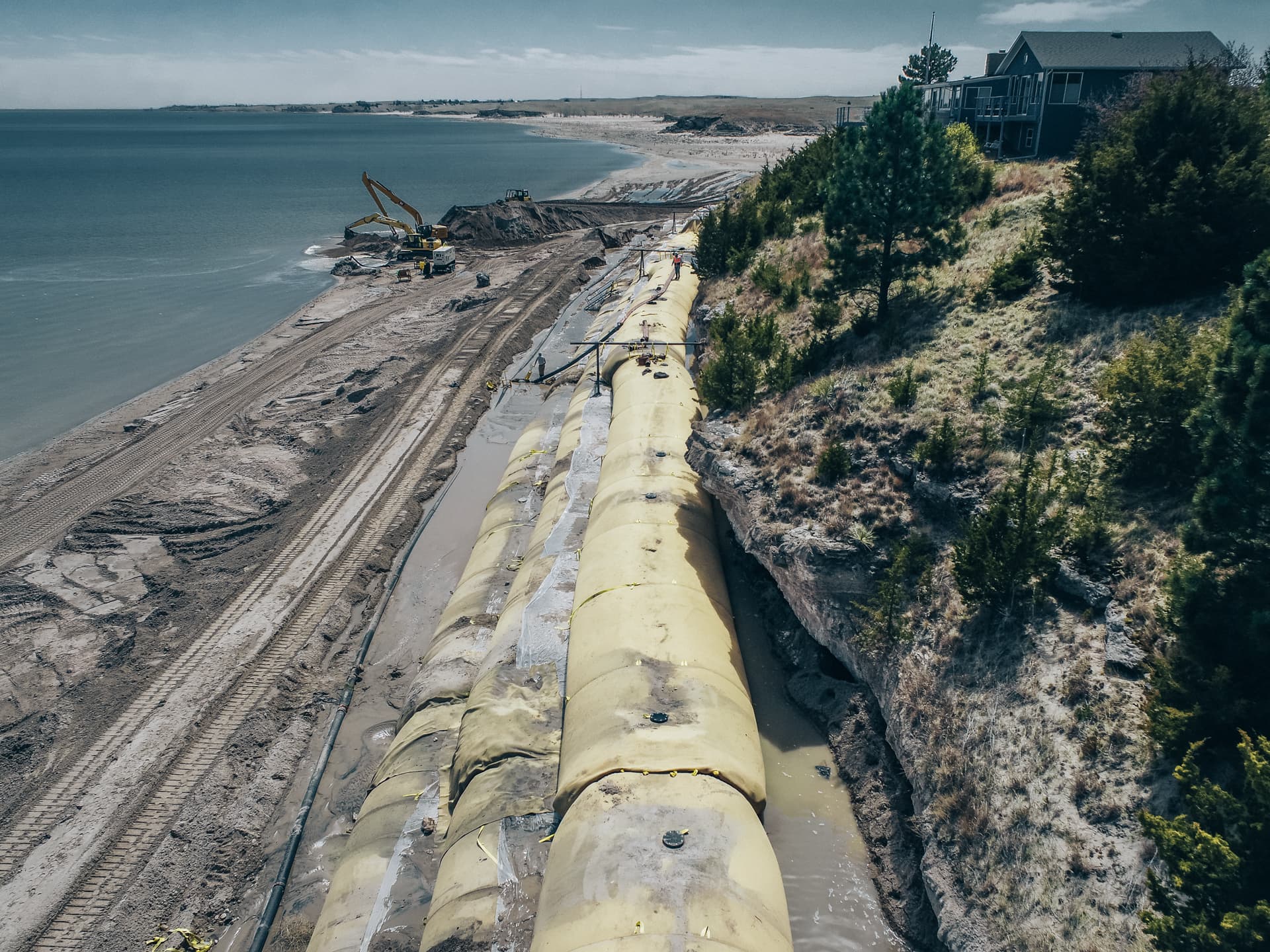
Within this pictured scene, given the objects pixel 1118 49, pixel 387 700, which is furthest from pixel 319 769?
pixel 1118 49

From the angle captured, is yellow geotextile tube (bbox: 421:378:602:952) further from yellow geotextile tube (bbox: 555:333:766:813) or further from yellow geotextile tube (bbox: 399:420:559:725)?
yellow geotextile tube (bbox: 399:420:559:725)

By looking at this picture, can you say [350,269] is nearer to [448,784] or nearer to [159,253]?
[159,253]

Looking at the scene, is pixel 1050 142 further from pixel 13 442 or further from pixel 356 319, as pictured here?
pixel 13 442

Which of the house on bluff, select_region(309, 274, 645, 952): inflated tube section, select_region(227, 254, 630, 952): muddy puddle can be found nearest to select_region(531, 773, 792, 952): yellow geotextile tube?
select_region(309, 274, 645, 952): inflated tube section

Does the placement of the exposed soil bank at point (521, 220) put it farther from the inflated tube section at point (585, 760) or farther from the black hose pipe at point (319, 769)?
the inflated tube section at point (585, 760)

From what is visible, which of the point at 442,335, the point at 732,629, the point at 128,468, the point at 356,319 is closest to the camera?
the point at 732,629

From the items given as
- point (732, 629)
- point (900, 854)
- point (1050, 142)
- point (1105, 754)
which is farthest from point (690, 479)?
point (1050, 142)

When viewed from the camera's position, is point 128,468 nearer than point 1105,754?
No
